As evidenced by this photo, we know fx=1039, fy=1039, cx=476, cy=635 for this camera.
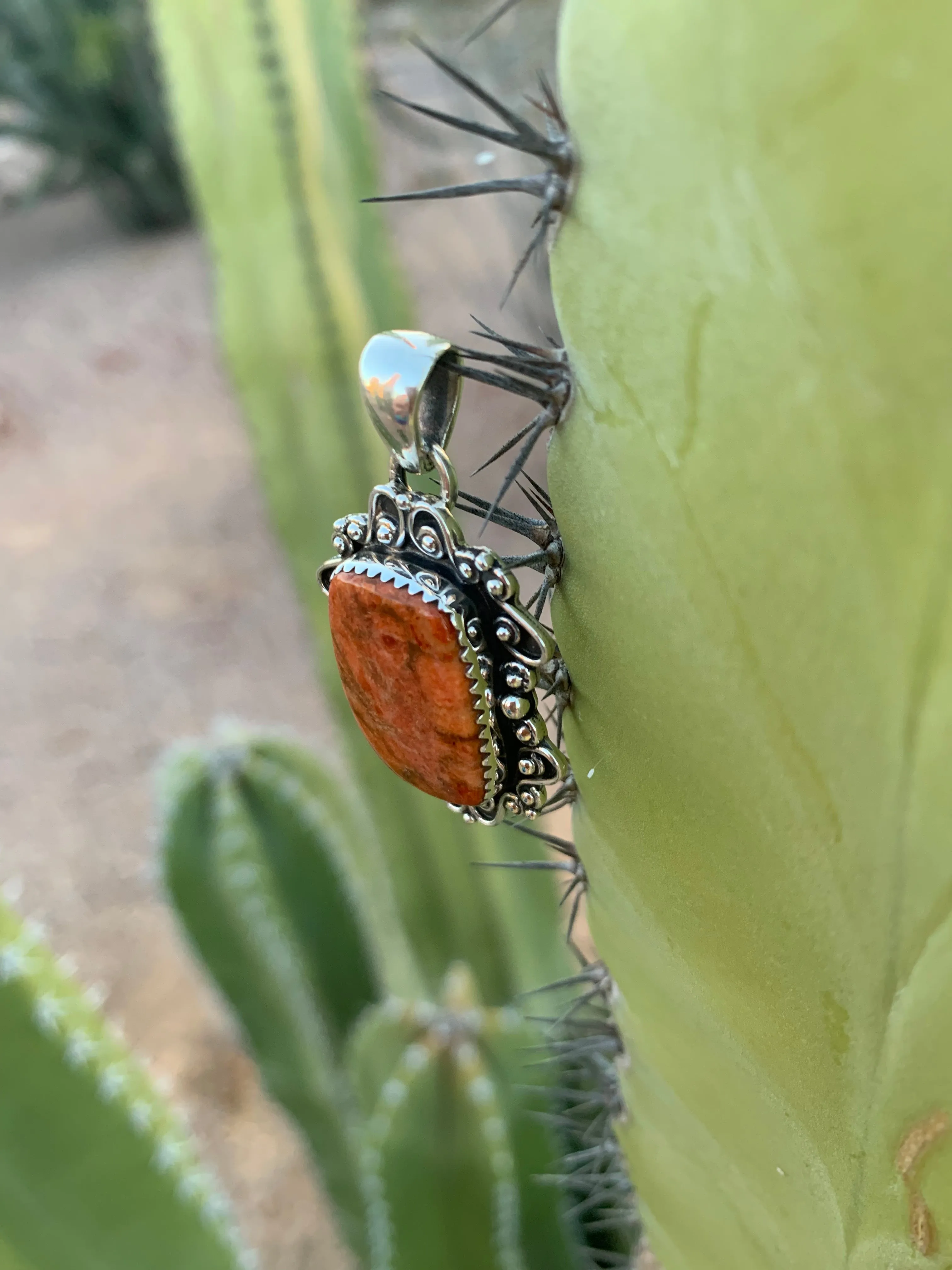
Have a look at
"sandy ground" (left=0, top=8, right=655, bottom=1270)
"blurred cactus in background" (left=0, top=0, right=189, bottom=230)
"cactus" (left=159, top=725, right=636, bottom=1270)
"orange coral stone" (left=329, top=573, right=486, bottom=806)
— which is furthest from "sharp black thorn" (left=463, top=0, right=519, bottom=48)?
"blurred cactus in background" (left=0, top=0, right=189, bottom=230)

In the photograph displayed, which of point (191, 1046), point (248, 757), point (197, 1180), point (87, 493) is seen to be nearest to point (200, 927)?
point (248, 757)

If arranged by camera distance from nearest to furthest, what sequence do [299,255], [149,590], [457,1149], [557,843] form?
[557,843], [457,1149], [299,255], [149,590]

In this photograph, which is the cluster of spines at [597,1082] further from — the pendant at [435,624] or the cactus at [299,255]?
the cactus at [299,255]

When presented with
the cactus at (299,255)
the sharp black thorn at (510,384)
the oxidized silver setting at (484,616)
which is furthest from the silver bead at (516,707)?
the cactus at (299,255)

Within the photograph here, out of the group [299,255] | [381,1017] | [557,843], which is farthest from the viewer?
[299,255]

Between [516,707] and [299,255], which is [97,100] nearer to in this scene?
[299,255]

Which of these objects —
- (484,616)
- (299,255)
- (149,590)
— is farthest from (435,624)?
(149,590)

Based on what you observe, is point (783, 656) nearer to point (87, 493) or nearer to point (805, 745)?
point (805, 745)
